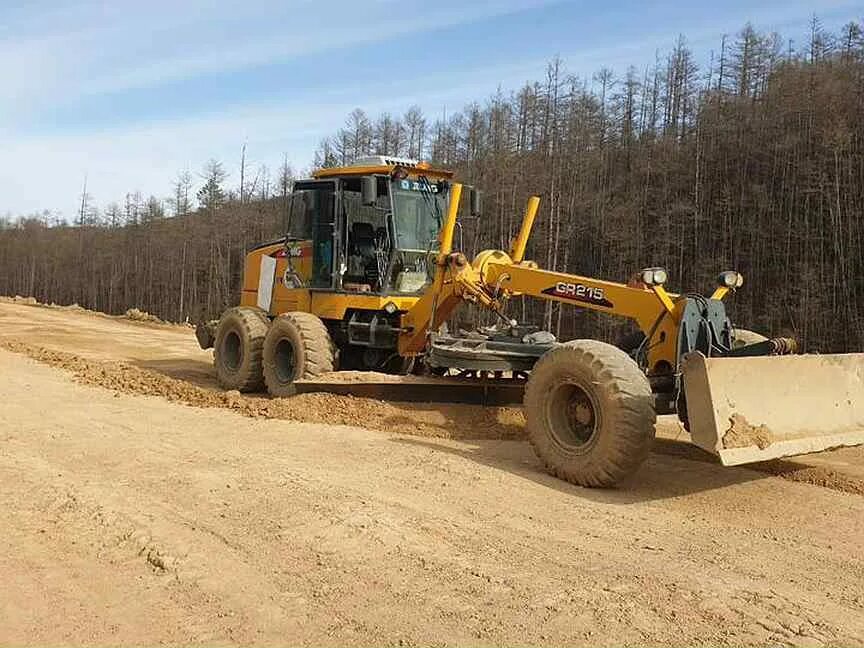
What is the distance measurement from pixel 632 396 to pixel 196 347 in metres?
13.4

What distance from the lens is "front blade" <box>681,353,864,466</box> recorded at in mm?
5188

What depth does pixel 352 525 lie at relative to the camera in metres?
4.70

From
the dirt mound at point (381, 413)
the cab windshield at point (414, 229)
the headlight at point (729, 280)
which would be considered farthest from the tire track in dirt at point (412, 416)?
the cab windshield at point (414, 229)

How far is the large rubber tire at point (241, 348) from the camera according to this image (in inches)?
412

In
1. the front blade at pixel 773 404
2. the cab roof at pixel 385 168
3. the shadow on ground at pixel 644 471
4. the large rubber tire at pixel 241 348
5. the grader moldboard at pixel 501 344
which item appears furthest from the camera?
the large rubber tire at pixel 241 348

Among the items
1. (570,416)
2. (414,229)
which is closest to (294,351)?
(414,229)

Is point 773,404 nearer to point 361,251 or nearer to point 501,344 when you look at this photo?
point 501,344

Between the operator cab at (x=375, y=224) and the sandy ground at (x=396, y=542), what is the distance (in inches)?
97.5

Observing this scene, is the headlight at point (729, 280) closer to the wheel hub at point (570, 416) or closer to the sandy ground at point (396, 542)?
the sandy ground at point (396, 542)

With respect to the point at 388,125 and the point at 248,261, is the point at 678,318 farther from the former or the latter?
the point at 388,125

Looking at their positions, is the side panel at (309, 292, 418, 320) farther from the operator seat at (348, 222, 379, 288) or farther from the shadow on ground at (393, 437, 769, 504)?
the shadow on ground at (393, 437, 769, 504)

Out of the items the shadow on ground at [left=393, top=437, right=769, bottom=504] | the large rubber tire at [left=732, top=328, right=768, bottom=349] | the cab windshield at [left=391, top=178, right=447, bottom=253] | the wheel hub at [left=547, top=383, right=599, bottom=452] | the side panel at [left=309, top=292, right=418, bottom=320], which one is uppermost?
the cab windshield at [left=391, top=178, right=447, bottom=253]

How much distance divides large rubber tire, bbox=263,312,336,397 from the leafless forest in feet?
52.6

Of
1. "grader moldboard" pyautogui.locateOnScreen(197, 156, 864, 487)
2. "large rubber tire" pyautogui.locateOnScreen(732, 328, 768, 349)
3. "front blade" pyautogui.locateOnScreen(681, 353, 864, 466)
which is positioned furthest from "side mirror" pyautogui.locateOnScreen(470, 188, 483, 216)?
"front blade" pyautogui.locateOnScreen(681, 353, 864, 466)
